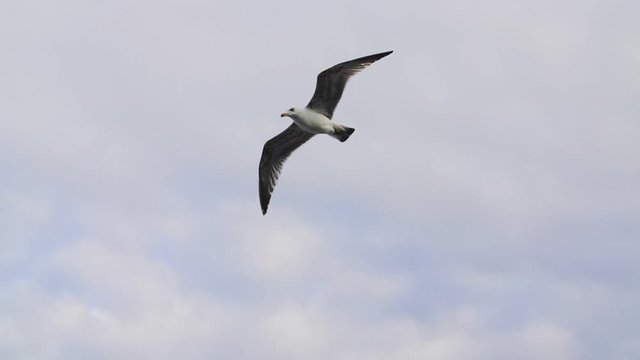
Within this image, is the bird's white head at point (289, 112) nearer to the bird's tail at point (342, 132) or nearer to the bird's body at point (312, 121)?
the bird's body at point (312, 121)

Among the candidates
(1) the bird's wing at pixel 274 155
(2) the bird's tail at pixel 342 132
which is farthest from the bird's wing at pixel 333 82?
(1) the bird's wing at pixel 274 155

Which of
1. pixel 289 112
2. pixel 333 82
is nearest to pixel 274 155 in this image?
pixel 289 112

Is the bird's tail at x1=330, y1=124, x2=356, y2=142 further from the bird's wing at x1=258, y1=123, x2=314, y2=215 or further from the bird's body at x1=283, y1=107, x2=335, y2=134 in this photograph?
the bird's wing at x1=258, y1=123, x2=314, y2=215

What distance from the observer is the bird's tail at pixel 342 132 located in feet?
138

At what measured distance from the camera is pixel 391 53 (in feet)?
125

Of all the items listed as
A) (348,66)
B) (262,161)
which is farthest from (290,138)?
(348,66)

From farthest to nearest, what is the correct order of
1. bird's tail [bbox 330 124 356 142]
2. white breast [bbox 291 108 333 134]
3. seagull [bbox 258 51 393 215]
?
bird's tail [bbox 330 124 356 142], white breast [bbox 291 108 333 134], seagull [bbox 258 51 393 215]

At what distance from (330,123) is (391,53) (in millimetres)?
4895

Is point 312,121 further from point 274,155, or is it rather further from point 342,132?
point 274,155

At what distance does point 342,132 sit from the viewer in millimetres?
42062

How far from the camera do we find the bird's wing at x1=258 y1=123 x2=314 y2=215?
4525cm

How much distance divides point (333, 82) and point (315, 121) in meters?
1.87

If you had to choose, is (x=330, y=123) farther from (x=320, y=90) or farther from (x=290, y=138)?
(x=290, y=138)

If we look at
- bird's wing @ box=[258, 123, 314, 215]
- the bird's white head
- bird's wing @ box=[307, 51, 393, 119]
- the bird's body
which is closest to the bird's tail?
the bird's body
